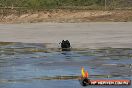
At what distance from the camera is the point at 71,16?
61.0m

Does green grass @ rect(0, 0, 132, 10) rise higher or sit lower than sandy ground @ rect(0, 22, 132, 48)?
higher

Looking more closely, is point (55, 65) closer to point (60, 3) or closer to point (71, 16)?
point (71, 16)

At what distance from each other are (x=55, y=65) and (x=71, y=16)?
1500 inches

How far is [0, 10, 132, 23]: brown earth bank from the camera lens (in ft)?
190

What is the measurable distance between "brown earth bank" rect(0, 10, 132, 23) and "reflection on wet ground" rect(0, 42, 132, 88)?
84.7ft

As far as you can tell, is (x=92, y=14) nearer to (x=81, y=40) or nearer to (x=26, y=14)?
(x=26, y=14)

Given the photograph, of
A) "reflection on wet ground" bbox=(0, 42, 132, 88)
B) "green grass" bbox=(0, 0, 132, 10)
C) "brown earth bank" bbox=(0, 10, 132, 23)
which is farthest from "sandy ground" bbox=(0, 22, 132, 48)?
"green grass" bbox=(0, 0, 132, 10)

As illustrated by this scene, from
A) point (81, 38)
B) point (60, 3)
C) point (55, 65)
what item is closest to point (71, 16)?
point (60, 3)

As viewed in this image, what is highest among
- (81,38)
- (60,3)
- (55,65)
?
(60,3)

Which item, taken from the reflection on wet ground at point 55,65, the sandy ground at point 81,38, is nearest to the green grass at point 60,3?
the sandy ground at point 81,38

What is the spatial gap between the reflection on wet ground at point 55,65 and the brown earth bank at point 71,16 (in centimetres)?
2582

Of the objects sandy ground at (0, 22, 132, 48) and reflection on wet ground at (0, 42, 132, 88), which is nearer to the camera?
reflection on wet ground at (0, 42, 132, 88)

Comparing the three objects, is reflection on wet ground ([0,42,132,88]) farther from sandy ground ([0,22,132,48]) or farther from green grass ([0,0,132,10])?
green grass ([0,0,132,10])

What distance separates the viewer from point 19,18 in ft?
212
